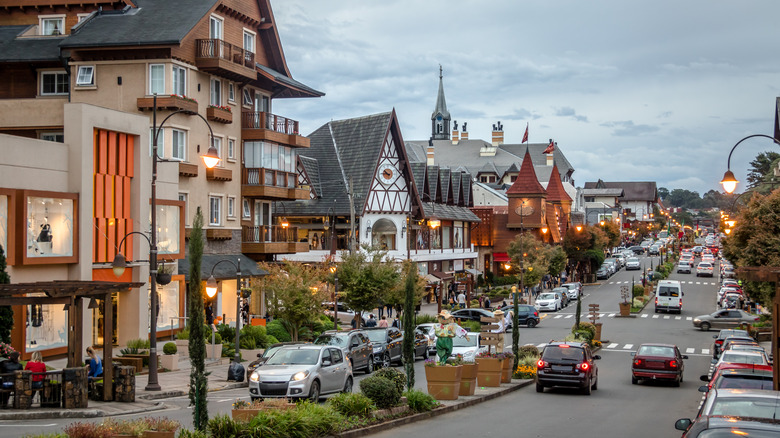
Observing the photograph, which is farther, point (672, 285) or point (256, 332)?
point (672, 285)

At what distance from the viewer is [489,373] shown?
26.0m

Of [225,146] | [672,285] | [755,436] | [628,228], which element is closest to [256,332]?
[225,146]

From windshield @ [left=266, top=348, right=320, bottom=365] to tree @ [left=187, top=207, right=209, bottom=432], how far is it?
7769 mm

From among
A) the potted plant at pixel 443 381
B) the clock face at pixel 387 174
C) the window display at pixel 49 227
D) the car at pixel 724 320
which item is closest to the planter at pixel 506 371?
the potted plant at pixel 443 381

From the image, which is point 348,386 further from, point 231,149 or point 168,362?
point 231,149

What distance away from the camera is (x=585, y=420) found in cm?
2009

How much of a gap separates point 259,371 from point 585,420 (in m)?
7.80

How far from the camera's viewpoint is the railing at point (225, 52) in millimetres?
42062

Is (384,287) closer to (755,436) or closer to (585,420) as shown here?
(585,420)

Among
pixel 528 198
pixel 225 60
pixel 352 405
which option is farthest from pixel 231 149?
pixel 528 198

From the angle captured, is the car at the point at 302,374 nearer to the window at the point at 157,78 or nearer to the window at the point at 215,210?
the window at the point at 157,78

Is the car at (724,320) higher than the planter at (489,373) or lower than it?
lower

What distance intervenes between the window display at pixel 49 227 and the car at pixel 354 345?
973 centimetres

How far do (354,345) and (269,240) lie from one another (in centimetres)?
2104
